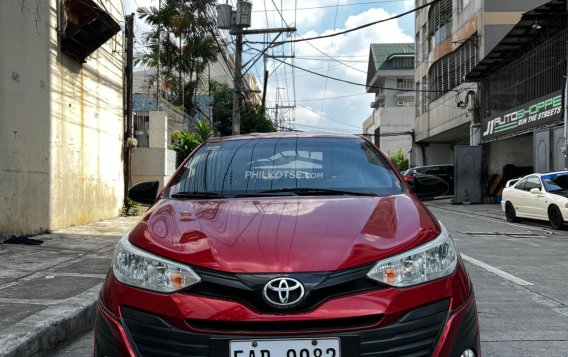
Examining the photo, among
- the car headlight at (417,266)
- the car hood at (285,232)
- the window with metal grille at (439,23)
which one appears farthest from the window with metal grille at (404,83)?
the car headlight at (417,266)

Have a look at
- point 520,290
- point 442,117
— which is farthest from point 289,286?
point 442,117

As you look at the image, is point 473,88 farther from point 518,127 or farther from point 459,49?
point 518,127

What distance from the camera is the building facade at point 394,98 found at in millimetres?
51656

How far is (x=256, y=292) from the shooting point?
220cm

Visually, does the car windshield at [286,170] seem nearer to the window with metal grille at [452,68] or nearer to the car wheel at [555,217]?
the car wheel at [555,217]

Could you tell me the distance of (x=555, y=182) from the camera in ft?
42.0

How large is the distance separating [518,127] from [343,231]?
18709mm

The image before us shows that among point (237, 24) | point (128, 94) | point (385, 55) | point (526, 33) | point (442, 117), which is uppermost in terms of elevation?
point (385, 55)

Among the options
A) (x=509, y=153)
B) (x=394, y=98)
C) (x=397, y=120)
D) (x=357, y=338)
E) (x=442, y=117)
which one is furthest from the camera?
(x=394, y=98)

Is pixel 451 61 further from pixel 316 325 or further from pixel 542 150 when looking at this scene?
pixel 316 325

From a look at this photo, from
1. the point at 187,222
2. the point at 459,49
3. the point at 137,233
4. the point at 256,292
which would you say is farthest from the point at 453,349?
the point at 459,49

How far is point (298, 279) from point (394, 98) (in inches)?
2184

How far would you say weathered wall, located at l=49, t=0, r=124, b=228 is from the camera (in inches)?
384

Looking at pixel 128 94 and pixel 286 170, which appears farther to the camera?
pixel 128 94
